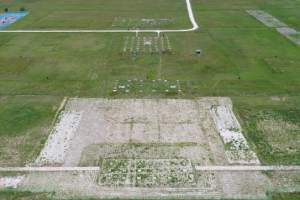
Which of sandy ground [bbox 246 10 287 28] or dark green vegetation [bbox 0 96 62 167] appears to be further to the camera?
sandy ground [bbox 246 10 287 28]

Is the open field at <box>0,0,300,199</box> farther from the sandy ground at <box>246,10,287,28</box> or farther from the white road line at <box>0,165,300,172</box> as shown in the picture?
the sandy ground at <box>246,10,287,28</box>

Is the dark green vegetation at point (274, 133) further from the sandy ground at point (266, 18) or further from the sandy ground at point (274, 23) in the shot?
the sandy ground at point (266, 18)

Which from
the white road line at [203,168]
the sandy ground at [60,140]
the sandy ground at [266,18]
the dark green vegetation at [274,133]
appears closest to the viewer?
the white road line at [203,168]

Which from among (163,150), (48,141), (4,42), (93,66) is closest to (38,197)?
(48,141)

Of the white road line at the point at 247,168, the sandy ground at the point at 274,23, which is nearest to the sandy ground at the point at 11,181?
the white road line at the point at 247,168

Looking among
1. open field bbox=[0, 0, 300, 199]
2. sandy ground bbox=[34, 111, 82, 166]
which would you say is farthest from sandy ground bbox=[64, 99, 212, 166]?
sandy ground bbox=[34, 111, 82, 166]

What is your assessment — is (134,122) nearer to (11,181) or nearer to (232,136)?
(232,136)

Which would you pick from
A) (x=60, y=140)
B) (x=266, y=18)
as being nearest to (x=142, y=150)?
(x=60, y=140)
